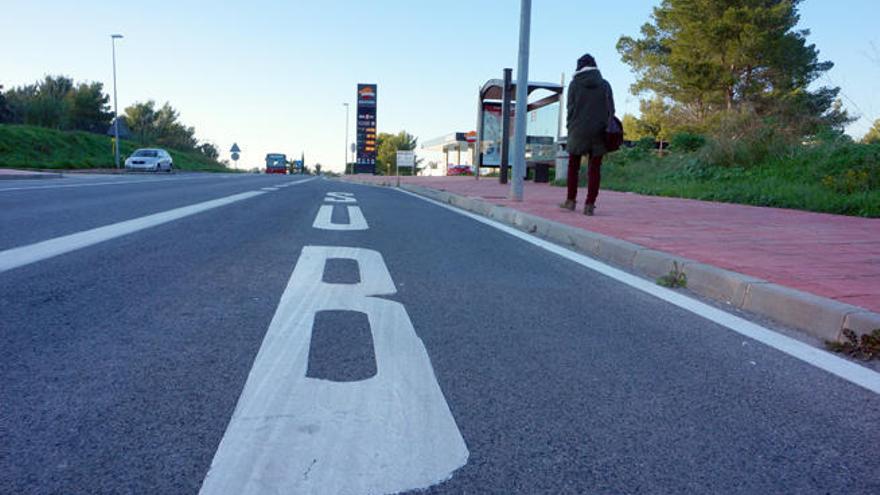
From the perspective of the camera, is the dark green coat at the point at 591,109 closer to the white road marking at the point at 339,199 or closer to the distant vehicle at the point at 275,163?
the white road marking at the point at 339,199

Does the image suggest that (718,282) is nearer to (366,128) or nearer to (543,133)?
(543,133)

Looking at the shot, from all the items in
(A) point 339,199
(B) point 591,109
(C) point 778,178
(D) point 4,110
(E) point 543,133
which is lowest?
(A) point 339,199

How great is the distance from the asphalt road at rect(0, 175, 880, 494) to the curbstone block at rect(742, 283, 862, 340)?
0.43 m

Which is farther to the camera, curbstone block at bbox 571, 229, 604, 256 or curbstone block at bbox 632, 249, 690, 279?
curbstone block at bbox 571, 229, 604, 256

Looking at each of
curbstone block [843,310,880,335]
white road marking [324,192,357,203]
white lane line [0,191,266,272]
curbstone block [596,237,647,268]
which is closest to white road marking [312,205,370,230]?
white lane line [0,191,266,272]

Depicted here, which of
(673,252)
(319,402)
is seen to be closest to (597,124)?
(673,252)

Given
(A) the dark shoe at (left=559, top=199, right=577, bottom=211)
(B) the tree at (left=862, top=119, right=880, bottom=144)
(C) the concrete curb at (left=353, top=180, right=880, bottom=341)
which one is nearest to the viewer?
(C) the concrete curb at (left=353, top=180, right=880, bottom=341)

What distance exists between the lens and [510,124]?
21984 mm

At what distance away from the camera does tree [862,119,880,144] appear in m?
11.8

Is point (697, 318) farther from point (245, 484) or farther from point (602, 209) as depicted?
point (602, 209)

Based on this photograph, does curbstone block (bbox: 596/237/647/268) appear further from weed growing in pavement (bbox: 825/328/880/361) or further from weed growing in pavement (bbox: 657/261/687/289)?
weed growing in pavement (bbox: 825/328/880/361)

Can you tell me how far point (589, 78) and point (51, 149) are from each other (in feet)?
116

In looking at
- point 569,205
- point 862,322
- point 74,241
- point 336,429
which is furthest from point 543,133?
point 336,429

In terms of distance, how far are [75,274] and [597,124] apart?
6.05m
